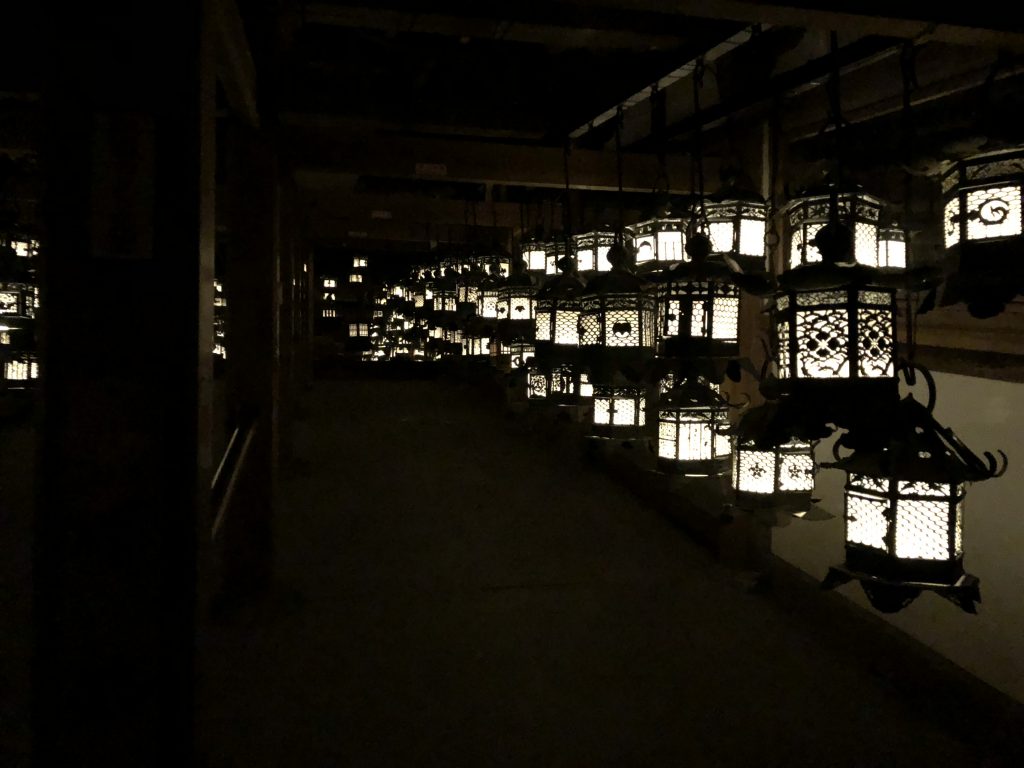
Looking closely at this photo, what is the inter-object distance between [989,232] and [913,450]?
74 centimetres

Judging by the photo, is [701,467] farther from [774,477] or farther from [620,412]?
[620,412]

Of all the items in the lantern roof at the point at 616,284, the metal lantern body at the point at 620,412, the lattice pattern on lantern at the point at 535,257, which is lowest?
the metal lantern body at the point at 620,412

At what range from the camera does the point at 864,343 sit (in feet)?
8.02

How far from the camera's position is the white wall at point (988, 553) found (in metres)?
4.64

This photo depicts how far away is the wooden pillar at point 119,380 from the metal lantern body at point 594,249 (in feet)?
9.81

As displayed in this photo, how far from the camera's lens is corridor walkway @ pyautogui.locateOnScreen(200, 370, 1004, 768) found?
11.2 ft

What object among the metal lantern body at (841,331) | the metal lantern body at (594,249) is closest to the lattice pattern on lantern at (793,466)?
the metal lantern body at (841,331)

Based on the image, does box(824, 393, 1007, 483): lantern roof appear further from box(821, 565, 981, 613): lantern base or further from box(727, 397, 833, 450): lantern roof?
box(821, 565, 981, 613): lantern base

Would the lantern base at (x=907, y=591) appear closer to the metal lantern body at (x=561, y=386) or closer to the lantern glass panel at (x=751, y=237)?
the lantern glass panel at (x=751, y=237)

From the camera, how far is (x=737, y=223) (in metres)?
3.60

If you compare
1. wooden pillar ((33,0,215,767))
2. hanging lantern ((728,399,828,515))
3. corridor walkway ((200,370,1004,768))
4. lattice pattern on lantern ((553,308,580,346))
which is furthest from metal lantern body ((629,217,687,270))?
wooden pillar ((33,0,215,767))

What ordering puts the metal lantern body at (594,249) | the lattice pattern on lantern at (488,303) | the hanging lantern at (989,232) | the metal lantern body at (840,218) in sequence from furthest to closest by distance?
the lattice pattern on lantern at (488,303) → the metal lantern body at (594,249) → the metal lantern body at (840,218) → the hanging lantern at (989,232)

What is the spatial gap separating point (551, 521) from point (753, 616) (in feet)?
7.24

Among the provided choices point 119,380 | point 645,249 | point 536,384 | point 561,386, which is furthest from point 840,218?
Result: point 536,384
